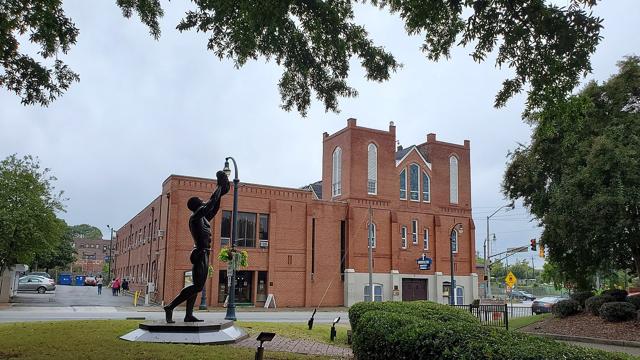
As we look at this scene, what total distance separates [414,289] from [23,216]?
94.3 ft

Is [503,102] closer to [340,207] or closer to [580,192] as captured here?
[580,192]

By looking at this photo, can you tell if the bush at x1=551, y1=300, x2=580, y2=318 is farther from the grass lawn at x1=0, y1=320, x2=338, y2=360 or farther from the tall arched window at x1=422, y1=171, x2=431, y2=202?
the tall arched window at x1=422, y1=171, x2=431, y2=202

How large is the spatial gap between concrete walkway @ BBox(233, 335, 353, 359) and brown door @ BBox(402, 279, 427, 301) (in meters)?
31.5

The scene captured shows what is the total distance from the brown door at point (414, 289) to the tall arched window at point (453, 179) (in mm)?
7770

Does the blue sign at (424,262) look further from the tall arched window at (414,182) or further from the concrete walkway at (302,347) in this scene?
the concrete walkway at (302,347)

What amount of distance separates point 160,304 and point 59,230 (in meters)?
7.99

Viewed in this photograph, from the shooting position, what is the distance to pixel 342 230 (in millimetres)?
43938

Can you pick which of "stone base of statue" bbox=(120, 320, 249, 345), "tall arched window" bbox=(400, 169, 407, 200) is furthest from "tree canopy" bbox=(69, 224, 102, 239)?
"stone base of statue" bbox=(120, 320, 249, 345)

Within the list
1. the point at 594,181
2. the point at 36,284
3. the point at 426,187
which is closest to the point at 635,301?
the point at 594,181

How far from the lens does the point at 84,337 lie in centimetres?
1260

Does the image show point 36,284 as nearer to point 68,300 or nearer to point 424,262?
point 68,300

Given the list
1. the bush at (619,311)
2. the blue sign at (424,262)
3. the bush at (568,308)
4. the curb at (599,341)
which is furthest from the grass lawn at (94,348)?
the blue sign at (424,262)

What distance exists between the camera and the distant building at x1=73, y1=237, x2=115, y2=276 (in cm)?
13825

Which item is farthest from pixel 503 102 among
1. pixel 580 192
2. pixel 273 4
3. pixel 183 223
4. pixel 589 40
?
pixel 183 223
